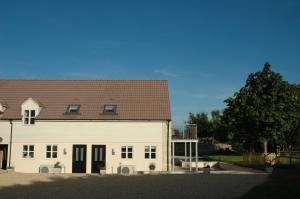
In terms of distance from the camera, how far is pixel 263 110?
135 feet

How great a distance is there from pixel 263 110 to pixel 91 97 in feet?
59.2

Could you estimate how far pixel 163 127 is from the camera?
3072 centimetres

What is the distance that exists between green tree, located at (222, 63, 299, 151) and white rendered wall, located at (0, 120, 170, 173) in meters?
14.6

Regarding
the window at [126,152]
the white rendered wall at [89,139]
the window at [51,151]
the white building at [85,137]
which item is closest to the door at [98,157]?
the white building at [85,137]

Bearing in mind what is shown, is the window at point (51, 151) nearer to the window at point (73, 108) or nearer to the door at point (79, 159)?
the door at point (79, 159)

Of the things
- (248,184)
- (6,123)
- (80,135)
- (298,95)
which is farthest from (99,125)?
(298,95)

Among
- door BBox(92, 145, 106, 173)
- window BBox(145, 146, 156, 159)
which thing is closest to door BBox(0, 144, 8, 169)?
door BBox(92, 145, 106, 173)

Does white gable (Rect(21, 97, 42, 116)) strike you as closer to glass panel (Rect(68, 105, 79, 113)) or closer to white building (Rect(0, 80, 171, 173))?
white building (Rect(0, 80, 171, 173))

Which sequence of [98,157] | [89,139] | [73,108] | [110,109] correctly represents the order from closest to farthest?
[98,157] → [89,139] → [110,109] → [73,108]

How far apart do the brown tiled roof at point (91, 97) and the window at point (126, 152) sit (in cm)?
224

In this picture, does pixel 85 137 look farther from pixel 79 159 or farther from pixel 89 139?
pixel 79 159

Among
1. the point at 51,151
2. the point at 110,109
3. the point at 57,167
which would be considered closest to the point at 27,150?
the point at 51,151

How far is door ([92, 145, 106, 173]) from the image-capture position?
30.3 meters

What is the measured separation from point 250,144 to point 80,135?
21225 millimetres
